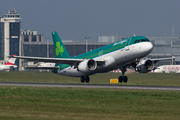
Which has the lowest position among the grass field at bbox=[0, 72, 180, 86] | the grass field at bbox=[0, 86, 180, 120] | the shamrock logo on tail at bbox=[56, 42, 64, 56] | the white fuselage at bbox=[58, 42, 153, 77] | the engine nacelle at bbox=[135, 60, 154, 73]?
the grass field at bbox=[0, 86, 180, 120]

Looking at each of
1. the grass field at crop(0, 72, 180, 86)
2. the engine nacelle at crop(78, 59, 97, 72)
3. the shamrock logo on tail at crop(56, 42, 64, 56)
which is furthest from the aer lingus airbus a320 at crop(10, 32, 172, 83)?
the shamrock logo on tail at crop(56, 42, 64, 56)

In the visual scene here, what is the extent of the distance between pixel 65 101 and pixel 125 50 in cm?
1958

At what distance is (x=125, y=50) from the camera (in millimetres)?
42906

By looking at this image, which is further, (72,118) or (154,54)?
(154,54)

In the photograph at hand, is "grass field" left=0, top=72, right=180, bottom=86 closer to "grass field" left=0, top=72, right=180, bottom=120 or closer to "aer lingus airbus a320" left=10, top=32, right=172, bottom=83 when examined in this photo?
"aer lingus airbus a320" left=10, top=32, right=172, bottom=83

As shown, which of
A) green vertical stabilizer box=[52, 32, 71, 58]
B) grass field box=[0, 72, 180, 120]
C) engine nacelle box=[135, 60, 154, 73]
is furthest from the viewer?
green vertical stabilizer box=[52, 32, 71, 58]

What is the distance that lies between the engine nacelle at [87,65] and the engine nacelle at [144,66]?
5461 mm

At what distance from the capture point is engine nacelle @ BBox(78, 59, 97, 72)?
145 feet

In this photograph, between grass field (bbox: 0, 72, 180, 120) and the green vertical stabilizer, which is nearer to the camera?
grass field (bbox: 0, 72, 180, 120)

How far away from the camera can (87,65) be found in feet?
145

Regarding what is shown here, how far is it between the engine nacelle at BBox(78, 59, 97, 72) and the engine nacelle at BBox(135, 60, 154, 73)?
5461 millimetres

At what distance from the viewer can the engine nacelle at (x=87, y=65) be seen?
44.1m

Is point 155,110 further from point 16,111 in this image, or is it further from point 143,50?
point 143,50

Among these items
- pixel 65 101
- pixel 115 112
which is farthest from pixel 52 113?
pixel 65 101
